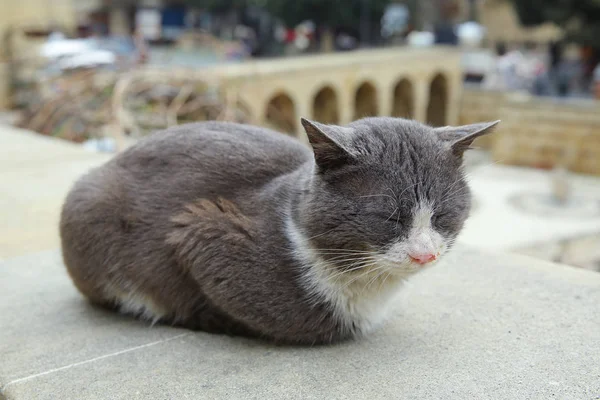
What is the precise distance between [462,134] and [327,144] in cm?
50

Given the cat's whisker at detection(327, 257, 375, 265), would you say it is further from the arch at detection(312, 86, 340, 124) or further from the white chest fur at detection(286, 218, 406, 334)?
the arch at detection(312, 86, 340, 124)

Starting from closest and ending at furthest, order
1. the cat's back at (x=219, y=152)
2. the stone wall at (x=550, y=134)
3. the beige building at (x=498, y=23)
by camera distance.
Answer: the cat's back at (x=219, y=152) < the stone wall at (x=550, y=134) < the beige building at (x=498, y=23)

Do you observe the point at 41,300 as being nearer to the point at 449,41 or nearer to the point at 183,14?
the point at 449,41

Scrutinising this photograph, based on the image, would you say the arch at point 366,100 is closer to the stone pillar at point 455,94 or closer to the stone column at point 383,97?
the stone column at point 383,97

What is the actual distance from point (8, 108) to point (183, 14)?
96.3 ft

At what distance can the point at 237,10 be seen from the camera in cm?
3456

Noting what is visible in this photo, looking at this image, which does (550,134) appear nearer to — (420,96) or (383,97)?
(383,97)

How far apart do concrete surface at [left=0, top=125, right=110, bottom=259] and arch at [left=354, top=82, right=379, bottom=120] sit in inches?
1028

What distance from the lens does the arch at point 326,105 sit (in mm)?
30098

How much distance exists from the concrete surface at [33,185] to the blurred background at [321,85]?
2 centimetres

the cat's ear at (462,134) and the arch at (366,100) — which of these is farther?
the arch at (366,100)

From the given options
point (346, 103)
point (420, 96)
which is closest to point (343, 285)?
point (346, 103)

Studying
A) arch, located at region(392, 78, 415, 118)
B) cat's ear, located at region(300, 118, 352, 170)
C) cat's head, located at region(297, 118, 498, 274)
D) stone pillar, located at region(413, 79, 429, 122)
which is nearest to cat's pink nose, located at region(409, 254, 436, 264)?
cat's head, located at region(297, 118, 498, 274)

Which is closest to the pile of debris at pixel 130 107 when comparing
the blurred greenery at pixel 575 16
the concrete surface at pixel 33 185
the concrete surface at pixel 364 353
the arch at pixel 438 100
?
the concrete surface at pixel 33 185
